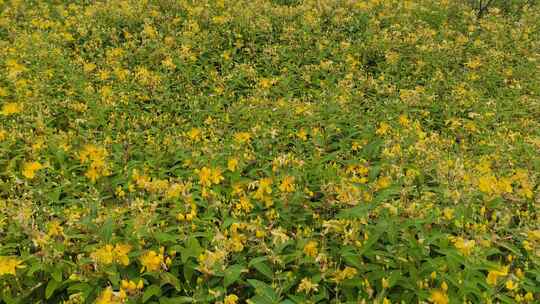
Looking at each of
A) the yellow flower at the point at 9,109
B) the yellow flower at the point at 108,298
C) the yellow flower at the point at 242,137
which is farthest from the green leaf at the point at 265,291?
the yellow flower at the point at 9,109

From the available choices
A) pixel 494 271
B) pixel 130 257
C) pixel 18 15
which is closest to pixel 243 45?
pixel 18 15

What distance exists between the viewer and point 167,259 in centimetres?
241

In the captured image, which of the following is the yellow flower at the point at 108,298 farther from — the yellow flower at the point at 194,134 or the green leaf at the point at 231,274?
the yellow flower at the point at 194,134

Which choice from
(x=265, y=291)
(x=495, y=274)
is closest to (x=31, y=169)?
(x=265, y=291)

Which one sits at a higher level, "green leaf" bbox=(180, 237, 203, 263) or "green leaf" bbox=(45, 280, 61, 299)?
"green leaf" bbox=(180, 237, 203, 263)

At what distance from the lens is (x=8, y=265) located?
2400 mm

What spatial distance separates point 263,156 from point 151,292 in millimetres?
1575

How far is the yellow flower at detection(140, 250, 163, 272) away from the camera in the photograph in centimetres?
240

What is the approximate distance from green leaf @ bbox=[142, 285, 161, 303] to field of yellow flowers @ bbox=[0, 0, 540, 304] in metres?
0.05

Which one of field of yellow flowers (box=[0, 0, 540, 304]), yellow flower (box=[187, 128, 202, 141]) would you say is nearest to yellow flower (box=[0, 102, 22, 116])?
field of yellow flowers (box=[0, 0, 540, 304])

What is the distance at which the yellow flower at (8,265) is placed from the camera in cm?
238

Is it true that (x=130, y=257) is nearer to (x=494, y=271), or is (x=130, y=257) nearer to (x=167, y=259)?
(x=167, y=259)

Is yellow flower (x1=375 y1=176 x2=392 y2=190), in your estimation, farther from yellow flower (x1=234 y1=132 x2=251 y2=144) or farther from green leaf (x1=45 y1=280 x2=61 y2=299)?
green leaf (x1=45 y1=280 x2=61 y2=299)

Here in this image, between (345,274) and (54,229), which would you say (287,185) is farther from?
→ (54,229)
